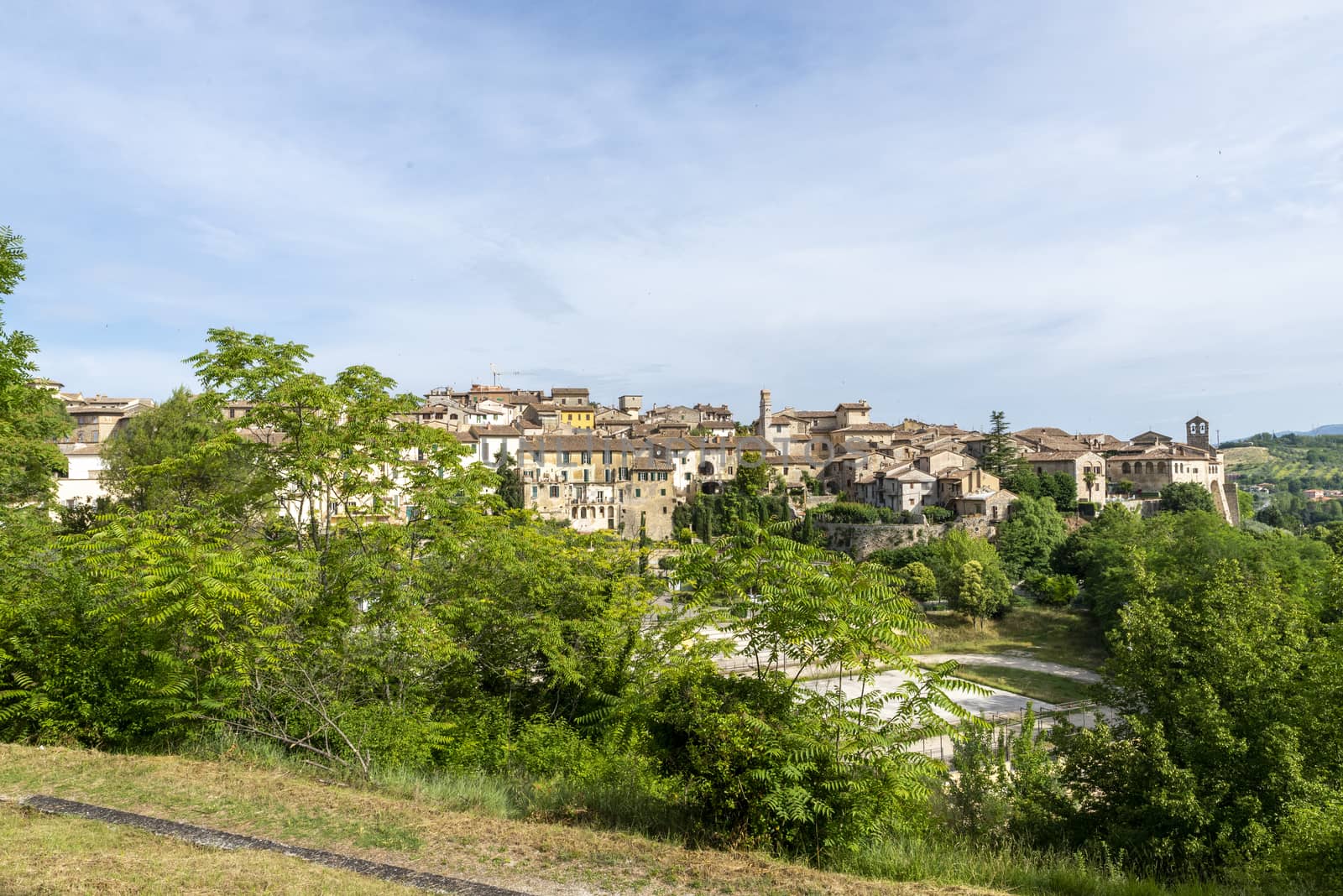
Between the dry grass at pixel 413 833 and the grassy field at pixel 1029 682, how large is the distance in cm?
2896

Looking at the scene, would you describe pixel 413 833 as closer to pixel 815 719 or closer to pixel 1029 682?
pixel 815 719

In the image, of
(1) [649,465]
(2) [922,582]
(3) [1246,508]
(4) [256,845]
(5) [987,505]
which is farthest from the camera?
(3) [1246,508]

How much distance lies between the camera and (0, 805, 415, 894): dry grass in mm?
5883

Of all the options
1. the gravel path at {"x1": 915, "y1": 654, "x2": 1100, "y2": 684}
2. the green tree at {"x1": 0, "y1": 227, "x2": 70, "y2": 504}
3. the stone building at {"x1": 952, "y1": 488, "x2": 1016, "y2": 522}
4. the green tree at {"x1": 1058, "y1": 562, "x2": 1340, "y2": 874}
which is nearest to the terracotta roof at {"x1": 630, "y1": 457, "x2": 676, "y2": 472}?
the stone building at {"x1": 952, "y1": 488, "x2": 1016, "y2": 522}

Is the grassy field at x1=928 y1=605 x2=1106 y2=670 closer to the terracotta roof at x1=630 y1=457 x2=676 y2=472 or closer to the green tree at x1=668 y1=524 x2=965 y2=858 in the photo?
the terracotta roof at x1=630 y1=457 x2=676 y2=472

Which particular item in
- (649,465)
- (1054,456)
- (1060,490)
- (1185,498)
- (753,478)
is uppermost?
(1054,456)

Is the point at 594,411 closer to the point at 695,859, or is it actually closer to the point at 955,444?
the point at 955,444

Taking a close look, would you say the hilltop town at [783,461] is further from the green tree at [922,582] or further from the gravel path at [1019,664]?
the gravel path at [1019,664]

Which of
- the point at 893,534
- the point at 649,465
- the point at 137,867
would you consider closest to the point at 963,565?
the point at 893,534

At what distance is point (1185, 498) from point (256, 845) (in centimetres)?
7828

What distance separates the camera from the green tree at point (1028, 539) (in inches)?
2327

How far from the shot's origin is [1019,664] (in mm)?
40094

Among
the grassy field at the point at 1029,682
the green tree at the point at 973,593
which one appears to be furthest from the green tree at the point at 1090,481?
the grassy field at the point at 1029,682

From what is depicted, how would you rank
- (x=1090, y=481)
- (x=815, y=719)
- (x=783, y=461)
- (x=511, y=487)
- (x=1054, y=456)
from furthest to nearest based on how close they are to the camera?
(x=783, y=461) < (x=1054, y=456) < (x=1090, y=481) < (x=511, y=487) < (x=815, y=719)
